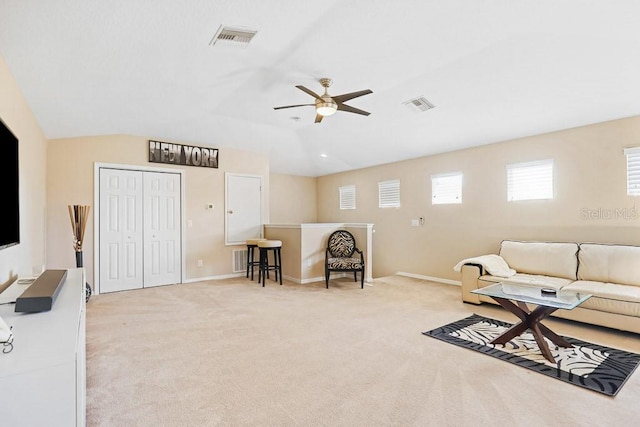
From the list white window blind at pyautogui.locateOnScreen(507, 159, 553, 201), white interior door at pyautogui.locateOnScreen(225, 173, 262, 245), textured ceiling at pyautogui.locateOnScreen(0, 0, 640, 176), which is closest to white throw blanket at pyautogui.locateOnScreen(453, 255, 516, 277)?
white window blind at pyautogui.locateOnScreen(507, 159, 553, 201)

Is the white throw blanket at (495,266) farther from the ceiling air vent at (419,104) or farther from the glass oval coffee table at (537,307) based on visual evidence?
the ceiling air vent at (419,104)

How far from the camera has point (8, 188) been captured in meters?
2.45

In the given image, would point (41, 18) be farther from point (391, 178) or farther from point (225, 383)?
point (391, 178)

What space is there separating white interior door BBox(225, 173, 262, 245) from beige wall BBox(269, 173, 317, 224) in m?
1.51

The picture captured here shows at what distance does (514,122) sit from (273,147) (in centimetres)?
424

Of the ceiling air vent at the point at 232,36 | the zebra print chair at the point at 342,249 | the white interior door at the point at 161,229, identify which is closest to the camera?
the ceiling air vent at the point at 232,36

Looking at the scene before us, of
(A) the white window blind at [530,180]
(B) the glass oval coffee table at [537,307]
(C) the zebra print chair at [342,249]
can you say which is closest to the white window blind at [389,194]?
(C) the zebra print chair at [342,249]

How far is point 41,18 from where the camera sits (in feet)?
7.56

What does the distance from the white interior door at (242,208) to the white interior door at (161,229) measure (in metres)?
0.94

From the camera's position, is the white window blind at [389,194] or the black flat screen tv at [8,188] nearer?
the black flat screen tv at [8,188]

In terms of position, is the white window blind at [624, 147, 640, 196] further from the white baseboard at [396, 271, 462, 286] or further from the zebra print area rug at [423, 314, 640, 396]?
the white baseboard at [396, 271, 462, 286]

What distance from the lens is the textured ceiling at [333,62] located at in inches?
101

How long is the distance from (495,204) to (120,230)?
6.00 metres

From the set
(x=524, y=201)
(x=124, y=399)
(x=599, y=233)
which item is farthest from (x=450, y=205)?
(x=124, y=399)
